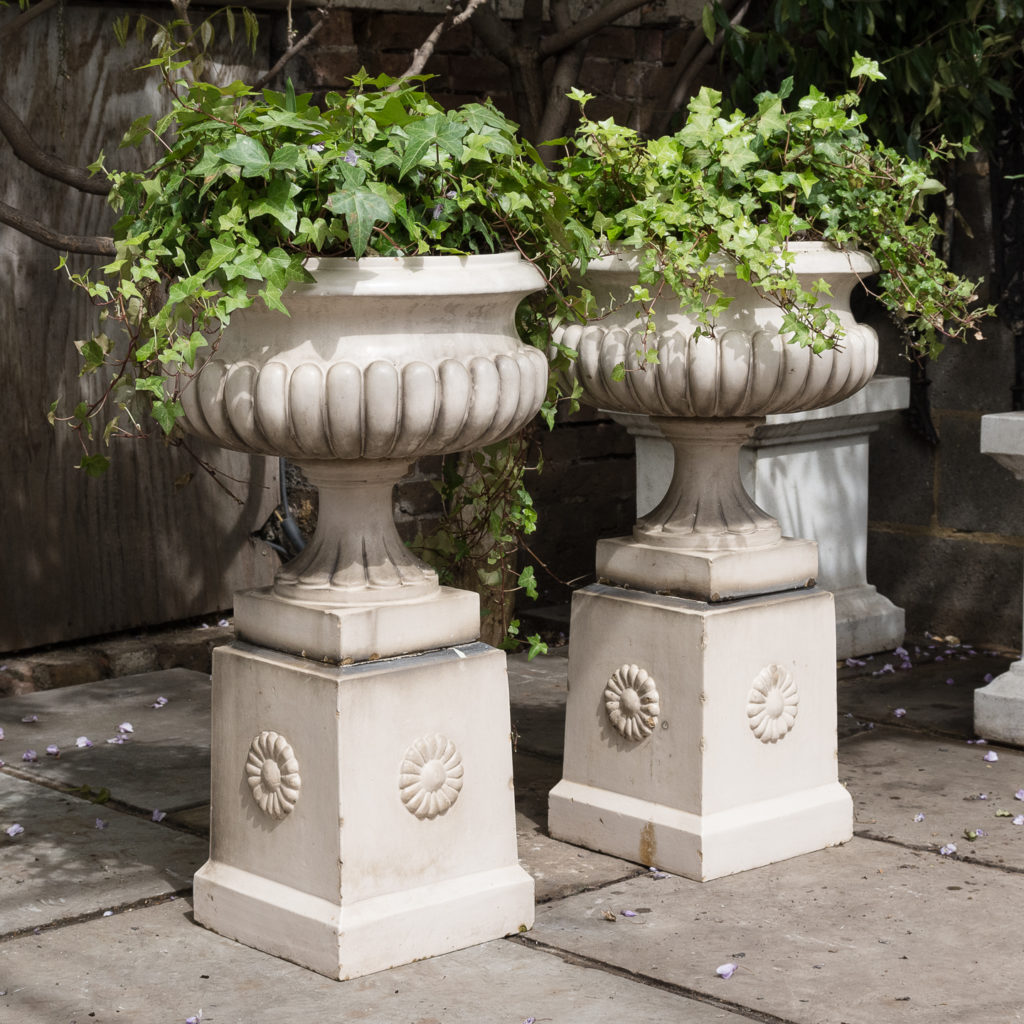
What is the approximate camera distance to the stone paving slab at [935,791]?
11.1 ft

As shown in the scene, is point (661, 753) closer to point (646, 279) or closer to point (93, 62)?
point (646, 279)

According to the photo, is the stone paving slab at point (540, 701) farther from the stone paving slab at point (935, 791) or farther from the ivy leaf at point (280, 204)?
the ivy leaf at point (280, 204)

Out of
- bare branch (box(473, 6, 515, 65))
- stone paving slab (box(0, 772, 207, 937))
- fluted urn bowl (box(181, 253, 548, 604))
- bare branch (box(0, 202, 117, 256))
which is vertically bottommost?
stone paving slab (box(0, 772, 207, 937))

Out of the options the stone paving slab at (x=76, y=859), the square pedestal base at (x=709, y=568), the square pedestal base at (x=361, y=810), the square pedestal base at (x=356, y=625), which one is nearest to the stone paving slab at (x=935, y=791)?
the square pedestal base at (x=709, y=568)

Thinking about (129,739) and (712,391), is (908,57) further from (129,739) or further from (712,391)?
(129,739)

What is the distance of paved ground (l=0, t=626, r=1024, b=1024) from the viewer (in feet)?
8.46

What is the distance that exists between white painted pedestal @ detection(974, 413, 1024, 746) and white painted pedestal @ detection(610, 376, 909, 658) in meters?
0.76

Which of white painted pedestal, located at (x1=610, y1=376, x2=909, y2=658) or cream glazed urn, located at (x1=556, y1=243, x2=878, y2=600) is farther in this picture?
white painted pedestal, located at (x1=610, y1=376, x2=909, y2=658)

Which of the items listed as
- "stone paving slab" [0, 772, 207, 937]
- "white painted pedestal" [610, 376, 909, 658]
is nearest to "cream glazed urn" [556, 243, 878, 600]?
"stone paving slab" [0, 772, 207, 937]

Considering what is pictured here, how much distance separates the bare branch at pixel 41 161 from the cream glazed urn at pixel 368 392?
124 cm

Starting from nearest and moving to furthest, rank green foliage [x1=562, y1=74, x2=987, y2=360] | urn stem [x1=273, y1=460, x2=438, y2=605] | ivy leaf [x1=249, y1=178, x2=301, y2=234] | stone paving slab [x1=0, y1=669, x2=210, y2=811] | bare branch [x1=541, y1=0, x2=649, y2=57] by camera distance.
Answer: ivy leaf [x1=249, y1=178, x2=301, y2=234] → urn stem [x1=273, y1=460, x2=438, y2=605] → green foliage [x1=562, y1=74, x2=987, y2=360] → stone paving slab [x1=0, y1=669, x2=210, y2=811] → bare branch [x1=541, y1=0, x2=649, y2=57]

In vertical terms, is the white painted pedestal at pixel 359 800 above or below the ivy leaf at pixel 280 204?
below

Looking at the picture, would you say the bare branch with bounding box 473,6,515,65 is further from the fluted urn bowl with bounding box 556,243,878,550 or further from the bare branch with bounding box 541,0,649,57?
the fluted urn bowl with bounding box 556,243,878,550

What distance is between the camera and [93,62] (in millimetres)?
4496
